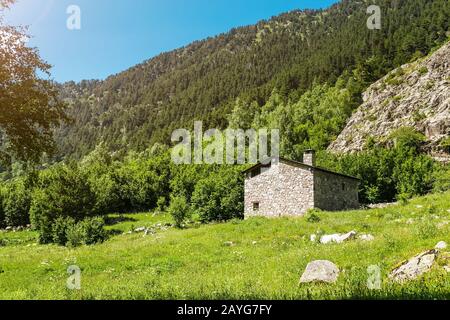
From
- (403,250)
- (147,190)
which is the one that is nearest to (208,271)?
(403,250)

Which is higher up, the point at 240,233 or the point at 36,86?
the point at 36,86

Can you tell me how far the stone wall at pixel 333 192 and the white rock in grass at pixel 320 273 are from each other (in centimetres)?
3334

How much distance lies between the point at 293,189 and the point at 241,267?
30.4 m

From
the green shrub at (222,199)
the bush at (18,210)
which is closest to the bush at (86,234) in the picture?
the green shrub at (222,199)

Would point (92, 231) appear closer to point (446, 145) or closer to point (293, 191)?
point (293, 191)

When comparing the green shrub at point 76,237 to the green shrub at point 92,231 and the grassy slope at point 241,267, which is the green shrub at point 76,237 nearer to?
the green shrub at point 92,231

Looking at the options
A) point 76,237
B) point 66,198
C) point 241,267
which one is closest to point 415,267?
point 241,267

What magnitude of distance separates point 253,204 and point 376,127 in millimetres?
61774

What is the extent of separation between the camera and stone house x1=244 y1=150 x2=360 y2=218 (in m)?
45.8

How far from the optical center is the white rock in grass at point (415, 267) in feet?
34.2

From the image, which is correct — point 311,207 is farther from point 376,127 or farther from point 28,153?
point 376,127

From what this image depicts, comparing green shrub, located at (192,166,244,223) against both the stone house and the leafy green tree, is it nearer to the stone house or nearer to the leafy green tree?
the stone house

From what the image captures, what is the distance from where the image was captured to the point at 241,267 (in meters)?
17.3

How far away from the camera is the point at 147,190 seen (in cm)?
9812
